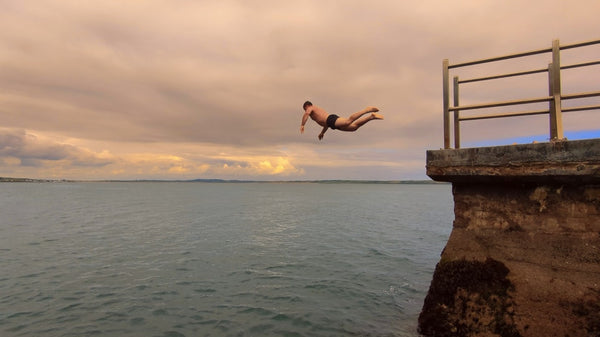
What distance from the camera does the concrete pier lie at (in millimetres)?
5176

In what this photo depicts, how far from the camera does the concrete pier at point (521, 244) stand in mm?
5176

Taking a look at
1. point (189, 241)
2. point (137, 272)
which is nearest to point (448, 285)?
point (137, 272)

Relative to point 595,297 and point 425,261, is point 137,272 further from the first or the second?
point 595,297

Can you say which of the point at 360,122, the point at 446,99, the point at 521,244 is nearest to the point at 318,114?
the point at 360,122

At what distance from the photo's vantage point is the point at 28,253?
18.4 meters

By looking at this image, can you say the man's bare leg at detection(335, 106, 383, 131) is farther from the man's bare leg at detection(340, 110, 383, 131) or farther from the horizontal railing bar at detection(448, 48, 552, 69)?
the horizontal railing bar at detection(448, 48, 552, 69)

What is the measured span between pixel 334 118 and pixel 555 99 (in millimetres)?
4196

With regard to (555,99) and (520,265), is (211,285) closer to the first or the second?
(520,265)

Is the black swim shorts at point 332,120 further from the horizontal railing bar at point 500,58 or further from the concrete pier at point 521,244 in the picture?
the horizontal railing bar at point 500,58

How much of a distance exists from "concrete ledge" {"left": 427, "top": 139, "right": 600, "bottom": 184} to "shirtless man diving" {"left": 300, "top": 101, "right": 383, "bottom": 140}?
1523 mm

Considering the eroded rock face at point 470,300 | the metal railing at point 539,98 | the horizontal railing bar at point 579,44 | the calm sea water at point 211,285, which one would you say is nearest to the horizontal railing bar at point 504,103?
the metal railing at point 539,98

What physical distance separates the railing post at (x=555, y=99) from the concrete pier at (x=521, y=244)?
1.18 ft

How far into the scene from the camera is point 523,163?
5.52m

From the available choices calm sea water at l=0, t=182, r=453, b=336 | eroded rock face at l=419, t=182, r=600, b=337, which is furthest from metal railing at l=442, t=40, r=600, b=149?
calm sea water at l=0, t=182, r=453, b=336
